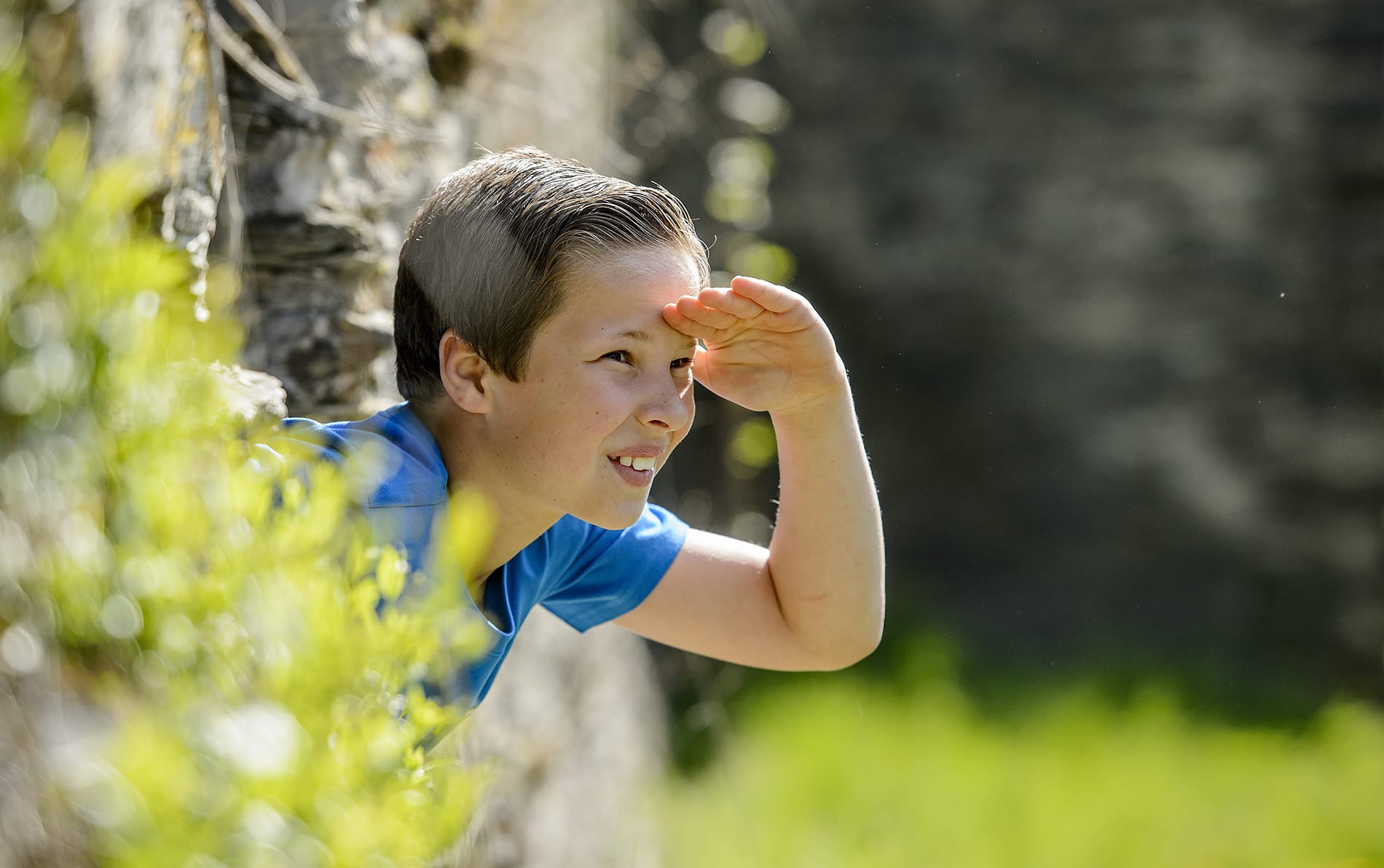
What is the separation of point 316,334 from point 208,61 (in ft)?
1.36

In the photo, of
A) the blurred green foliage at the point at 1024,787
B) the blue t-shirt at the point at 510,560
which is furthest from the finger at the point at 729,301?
the blurred green foliage at the point at 1024,787

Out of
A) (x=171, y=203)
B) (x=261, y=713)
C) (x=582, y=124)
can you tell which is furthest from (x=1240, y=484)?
(x=261, y=713)

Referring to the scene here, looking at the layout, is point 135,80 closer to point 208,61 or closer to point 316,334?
point 208,61

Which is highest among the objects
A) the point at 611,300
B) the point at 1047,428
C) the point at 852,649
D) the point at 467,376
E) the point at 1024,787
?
the point at 611,300

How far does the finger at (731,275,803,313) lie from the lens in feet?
4.14

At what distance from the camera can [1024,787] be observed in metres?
4.03

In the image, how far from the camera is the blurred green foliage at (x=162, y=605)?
0.56 m

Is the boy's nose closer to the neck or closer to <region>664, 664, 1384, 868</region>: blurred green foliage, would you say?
the neck

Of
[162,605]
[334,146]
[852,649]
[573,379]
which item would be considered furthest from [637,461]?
[334,146]

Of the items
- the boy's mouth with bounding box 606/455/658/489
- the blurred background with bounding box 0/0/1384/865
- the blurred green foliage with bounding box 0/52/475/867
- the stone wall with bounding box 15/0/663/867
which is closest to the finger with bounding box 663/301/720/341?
the boy's mouth with bounding box 606/455/658/489

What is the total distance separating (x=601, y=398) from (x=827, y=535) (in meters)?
0.38

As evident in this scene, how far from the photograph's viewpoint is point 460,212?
131 cm

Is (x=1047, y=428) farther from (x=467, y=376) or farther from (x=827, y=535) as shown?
(x=467, y=376)

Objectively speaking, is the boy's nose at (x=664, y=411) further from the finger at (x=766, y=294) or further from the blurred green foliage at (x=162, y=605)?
the blurred green foliage at (x=162, y=605)
